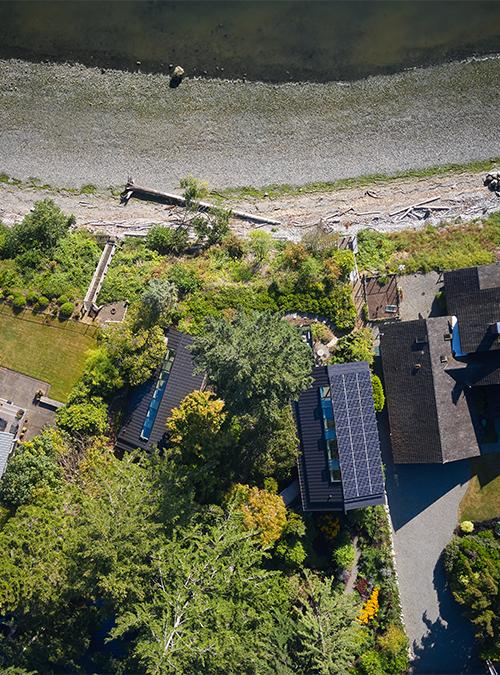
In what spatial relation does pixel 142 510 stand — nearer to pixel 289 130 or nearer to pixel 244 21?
pixel 289 130

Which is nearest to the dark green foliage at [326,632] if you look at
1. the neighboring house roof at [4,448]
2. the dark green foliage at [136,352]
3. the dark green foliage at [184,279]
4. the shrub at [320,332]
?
the shrub at [320,332]

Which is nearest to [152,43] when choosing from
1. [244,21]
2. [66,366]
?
[244,21]

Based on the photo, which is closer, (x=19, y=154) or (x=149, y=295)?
(x=149, y=295)

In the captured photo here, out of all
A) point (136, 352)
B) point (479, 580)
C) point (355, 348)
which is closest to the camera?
point (479, 580)

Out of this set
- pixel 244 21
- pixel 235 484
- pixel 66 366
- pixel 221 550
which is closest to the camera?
pixel 221 550

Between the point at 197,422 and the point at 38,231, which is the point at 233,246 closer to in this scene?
the point at 197,422

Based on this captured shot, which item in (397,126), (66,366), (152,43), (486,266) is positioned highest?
(152,43)

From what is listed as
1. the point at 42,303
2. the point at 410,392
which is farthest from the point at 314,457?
the point at 42,303
